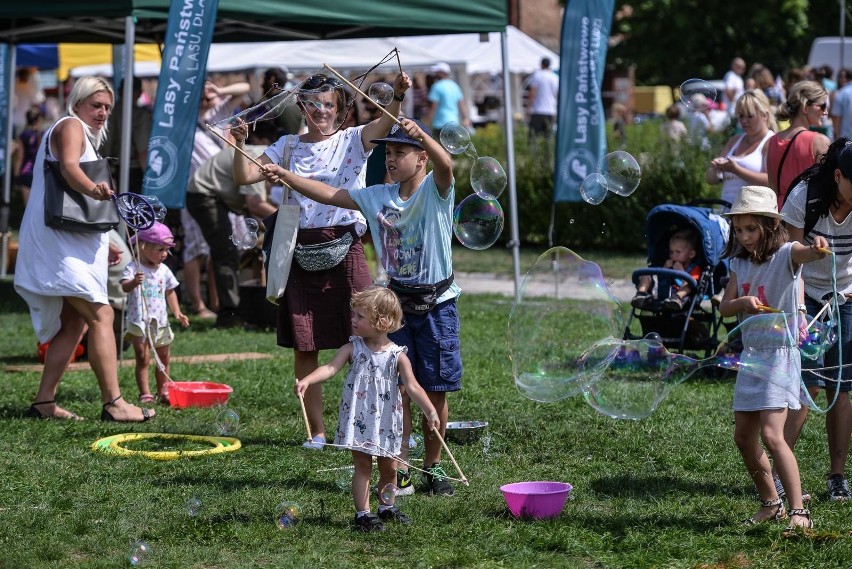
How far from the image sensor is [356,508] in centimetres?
524

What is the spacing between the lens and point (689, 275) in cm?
882

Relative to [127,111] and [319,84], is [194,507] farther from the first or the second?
[127,111]

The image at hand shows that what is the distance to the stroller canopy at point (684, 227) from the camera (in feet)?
28.8

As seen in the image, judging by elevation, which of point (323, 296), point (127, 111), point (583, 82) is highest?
point (583, 82)

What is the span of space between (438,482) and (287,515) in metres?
0.86

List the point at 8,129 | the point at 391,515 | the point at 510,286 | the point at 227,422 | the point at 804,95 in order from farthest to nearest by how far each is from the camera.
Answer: the point at 8,129 < the point at 510,286 < the point at 804,95 < the point at 227,422 < the point at 391,515

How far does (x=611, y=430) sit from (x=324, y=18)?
4.59 meters

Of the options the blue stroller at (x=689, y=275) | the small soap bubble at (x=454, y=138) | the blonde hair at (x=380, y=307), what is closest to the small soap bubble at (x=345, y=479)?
the blonde hair at (x=380, y=307)

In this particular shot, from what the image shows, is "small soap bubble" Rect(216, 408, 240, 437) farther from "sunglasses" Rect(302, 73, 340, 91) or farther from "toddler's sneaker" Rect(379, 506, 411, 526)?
"sunglasses" Rect(302, 73, 340, 91)

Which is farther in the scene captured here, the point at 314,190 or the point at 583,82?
the point at 583,82

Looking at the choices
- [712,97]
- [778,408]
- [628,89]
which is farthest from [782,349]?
A: [628,89]

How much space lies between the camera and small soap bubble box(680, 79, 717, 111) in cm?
745

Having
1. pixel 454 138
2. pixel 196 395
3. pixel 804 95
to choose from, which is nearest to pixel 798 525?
pixel 454 138

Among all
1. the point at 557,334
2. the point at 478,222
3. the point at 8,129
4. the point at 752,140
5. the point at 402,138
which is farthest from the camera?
the point at 8,129
